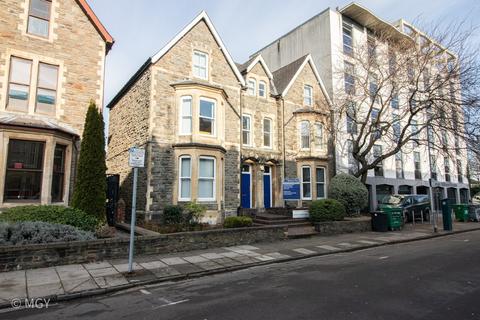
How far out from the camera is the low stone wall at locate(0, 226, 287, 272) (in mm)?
8250

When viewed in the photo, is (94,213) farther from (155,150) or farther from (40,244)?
(155,150)

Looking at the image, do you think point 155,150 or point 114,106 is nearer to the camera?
point 155,150

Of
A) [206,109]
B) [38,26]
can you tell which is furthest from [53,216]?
[206,109]

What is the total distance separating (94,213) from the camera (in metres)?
11.5

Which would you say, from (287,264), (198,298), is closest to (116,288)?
(198,298)

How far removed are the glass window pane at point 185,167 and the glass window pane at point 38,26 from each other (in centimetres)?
830

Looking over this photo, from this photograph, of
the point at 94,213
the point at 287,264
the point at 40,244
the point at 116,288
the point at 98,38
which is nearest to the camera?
the point at 116,288

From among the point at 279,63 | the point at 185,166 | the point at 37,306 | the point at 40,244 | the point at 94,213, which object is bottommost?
the point at 37,306

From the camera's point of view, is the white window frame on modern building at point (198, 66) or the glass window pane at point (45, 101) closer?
the glass window pane at point (45, 101)

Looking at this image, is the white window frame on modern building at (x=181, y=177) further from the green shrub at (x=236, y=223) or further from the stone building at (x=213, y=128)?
the green shrub at (x=236, y=223)

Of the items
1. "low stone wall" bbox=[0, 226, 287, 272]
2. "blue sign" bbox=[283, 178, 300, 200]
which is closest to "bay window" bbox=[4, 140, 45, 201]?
"low stone wall" bbox=[0, 226, 287, 272]

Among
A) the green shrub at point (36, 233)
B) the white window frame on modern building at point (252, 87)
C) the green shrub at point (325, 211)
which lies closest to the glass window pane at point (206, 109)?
the white window frame on modern building at point (252, 87)

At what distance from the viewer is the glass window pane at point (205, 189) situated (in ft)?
53.2

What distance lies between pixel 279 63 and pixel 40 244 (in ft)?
93.2
